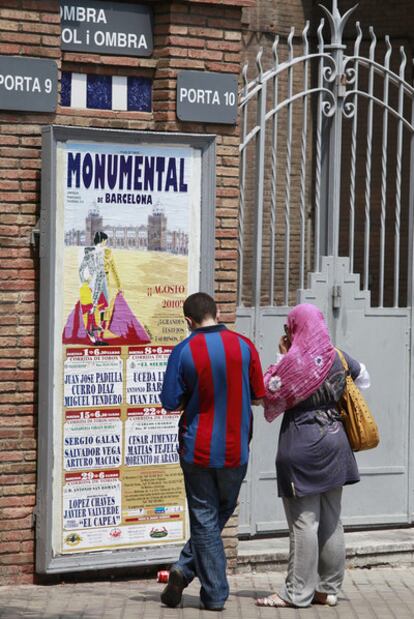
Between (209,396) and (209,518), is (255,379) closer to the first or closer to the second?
(209,396)

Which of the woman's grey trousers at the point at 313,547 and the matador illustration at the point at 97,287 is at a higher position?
the matador illustration at the point at 97,287

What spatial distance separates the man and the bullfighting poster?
2.98 ft

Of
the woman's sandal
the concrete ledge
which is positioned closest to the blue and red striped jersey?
the woman's sandal

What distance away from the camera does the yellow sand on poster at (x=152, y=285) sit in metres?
8.20

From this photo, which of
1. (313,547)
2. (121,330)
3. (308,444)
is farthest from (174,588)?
(121,330)

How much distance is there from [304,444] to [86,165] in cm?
202

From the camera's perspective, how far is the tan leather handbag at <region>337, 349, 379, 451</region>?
7.61 m

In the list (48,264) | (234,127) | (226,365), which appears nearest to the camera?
(226,365)

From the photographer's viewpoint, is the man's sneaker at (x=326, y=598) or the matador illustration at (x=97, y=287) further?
the matador illustration at (x=97, y=287)

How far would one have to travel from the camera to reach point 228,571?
347 inches

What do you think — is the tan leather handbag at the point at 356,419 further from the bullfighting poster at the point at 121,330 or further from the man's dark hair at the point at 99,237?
the man's dark hair at the point at 99,237

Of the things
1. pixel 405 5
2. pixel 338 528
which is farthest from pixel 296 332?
pixel 405 5

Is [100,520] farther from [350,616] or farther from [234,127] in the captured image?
[234,127]

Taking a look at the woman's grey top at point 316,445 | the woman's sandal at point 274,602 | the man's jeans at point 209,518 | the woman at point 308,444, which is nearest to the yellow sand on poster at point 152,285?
the woman at point 308,444
